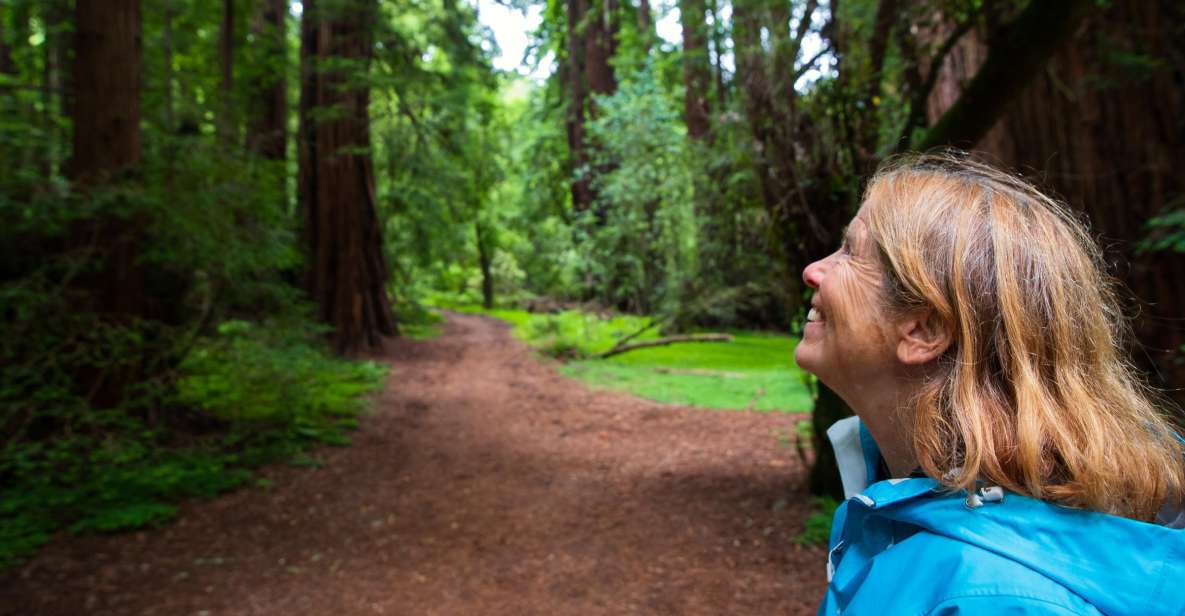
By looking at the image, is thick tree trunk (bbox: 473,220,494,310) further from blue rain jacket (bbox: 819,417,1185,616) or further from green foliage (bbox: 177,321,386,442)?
blue rain jacket (bbox: 819,417,1185,616)

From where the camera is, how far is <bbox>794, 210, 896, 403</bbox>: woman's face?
125 centimetres

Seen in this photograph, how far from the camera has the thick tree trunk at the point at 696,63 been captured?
6.77 metres

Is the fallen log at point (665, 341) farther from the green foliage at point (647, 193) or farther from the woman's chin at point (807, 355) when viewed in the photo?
the woman's chin at point (807, 355)

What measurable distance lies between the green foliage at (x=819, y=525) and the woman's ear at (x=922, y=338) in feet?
13.9

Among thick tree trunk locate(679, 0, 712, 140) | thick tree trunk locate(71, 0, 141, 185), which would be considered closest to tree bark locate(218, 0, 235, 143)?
thick tree trunk locate(71, 0, 141, 185)

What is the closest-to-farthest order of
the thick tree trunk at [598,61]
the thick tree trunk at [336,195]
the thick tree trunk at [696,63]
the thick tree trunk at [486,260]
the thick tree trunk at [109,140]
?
the thick tree trunk at [109,140] < the thick tree trunk at [696,63] < the thick tree trunk at [336,195] < the thick tree trunk at [598,61] < the thick tree trunk at [486,260]

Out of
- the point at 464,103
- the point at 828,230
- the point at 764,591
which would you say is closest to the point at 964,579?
the point at 764,591

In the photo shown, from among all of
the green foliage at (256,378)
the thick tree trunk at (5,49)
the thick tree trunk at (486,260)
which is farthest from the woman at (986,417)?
the thick tree trunk at (486,260)

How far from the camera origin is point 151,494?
5984mm

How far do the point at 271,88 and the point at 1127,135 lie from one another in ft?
40.1

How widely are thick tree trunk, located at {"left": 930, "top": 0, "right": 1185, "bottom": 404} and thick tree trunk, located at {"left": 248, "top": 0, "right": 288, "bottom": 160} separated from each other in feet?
25.7

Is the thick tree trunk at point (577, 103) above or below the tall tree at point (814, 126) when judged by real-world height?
above

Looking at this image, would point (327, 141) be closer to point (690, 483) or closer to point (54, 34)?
point (54, 34)

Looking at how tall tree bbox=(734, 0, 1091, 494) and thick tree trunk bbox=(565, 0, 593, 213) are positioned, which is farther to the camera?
thick tree trunk bbox=(565, 0, 593, 213)
